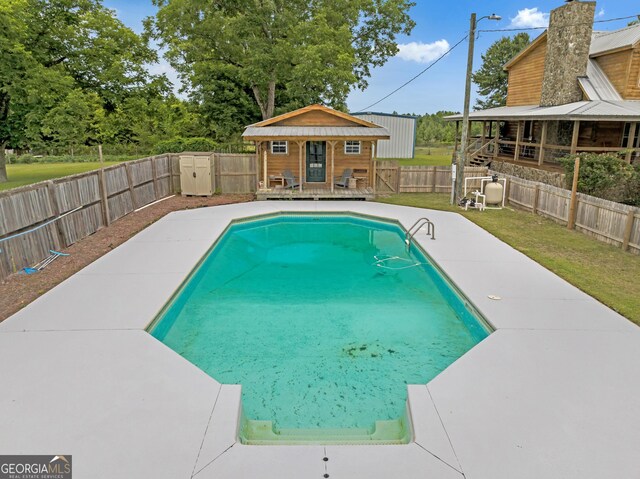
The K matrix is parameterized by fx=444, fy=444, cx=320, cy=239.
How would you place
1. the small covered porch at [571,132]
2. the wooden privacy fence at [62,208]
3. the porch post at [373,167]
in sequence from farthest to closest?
the porch post at [373,167] → the small covered porch at [571,132] → the wooden privacy fence at [62,208]

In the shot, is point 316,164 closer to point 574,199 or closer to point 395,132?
point 574,199

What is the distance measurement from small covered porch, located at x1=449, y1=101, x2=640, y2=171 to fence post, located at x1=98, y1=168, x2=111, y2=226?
17.5m

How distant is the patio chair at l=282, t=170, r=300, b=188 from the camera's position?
20.2 metres

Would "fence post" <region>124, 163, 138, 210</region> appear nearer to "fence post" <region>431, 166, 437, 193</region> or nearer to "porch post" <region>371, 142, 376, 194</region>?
"porch post" <region>371, 142, 376, 194</region>

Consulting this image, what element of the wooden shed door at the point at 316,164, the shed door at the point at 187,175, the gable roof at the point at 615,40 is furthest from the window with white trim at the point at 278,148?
the gable roof at the point at 615,40

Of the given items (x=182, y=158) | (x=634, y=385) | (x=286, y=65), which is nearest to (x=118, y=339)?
(x=634, y=385)

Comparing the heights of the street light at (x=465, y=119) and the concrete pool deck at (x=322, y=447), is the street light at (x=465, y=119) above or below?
above

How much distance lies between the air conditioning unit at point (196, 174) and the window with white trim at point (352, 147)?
20.5 feet

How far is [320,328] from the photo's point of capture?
798 cm

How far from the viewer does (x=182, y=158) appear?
738 inches

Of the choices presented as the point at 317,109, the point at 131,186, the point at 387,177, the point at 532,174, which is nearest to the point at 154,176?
the point at 131,186

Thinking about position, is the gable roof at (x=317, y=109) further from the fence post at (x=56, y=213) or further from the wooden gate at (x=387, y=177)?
the fence post at (x=56, y=213)

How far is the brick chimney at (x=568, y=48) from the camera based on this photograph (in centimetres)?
2161

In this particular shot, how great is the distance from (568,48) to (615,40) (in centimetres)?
272
